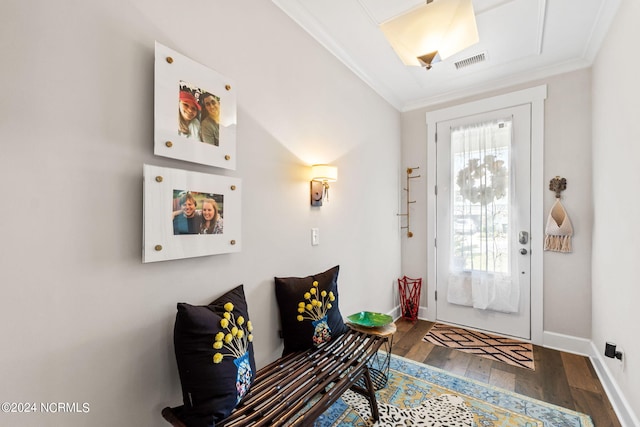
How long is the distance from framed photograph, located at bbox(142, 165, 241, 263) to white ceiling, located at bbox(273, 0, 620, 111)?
1.37 meters

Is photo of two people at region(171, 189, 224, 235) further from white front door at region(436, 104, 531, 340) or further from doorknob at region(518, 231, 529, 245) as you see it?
doorknob at region(518, 231, 529, 245)

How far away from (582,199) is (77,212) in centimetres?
364

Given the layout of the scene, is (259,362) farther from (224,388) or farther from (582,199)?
(582,199)

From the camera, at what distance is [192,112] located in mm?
1332

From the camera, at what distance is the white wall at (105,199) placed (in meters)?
→ 0.90

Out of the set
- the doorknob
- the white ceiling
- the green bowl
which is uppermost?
the white ceiling

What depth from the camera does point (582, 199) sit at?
258 centimetres

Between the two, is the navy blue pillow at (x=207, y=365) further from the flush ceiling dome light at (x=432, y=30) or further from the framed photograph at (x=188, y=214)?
the flush ceiling dome light at (x=432, y=30)

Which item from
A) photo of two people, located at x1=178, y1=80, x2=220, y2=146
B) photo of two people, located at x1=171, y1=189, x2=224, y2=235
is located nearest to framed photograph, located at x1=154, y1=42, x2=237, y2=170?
photo of two people, located at x1=178, y1=80, x2=220, y2=146

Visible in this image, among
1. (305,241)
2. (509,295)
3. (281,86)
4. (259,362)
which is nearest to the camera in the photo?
(259,362)

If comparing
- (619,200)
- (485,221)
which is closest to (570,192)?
(485,221)

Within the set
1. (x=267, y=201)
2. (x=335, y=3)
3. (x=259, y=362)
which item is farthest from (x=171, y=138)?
(x=335, y=3)

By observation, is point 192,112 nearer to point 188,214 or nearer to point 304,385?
point 188,214

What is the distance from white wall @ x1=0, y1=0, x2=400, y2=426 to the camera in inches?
35.6
